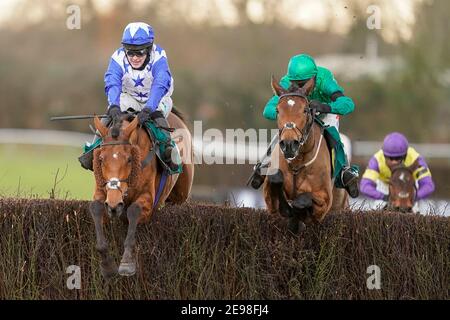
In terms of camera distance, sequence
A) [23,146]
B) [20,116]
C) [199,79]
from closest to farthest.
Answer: [199,79] → [23,146] → [20,116]

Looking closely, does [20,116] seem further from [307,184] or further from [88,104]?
[307,184]

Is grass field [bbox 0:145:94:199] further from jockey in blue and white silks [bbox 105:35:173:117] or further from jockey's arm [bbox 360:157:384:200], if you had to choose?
jockey in blue and white silks [bbox 105:35:173:117]

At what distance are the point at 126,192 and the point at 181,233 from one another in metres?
0.70

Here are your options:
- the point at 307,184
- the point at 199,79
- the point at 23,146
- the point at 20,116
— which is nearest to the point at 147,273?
the point at 307,184

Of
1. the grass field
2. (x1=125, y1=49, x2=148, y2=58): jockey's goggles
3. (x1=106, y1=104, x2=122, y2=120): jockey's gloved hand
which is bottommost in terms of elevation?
(x1=106, y1=104, x2=122, y2=120): jockey's gloved hand

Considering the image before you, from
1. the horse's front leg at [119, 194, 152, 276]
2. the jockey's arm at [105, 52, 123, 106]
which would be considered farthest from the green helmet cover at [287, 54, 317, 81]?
the horse's front leg at [119, 194, 152, 276]

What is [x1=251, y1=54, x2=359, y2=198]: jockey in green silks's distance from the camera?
7.76m

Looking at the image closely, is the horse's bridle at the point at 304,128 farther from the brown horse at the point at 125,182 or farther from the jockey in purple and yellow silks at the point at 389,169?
the jockey in purple and yellow silks at the point at 389,169

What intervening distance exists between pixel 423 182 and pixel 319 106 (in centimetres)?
342

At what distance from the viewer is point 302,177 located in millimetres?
7637

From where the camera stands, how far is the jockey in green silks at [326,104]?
7.76 metres

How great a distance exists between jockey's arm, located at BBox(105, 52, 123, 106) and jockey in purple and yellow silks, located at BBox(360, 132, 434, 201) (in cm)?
397

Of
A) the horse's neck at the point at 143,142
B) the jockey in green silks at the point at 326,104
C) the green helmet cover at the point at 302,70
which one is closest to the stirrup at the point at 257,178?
the jockey in green silks at the point at 326,104
